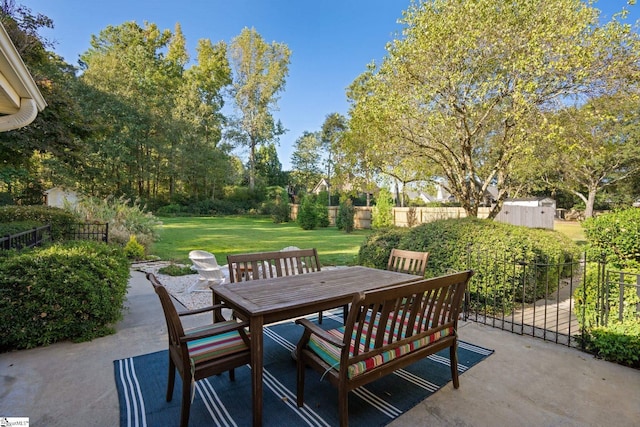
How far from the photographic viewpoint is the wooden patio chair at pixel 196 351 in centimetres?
185

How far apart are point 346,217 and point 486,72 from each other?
10418 millimetres

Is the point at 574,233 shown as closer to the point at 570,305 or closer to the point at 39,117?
the point at 570,305

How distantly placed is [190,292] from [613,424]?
16.6 ft

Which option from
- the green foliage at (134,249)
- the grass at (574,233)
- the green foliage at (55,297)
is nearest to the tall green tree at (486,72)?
the grass at (574,233)

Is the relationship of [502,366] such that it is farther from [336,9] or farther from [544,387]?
[336,9]

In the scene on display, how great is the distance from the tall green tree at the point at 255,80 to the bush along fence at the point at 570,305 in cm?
2539

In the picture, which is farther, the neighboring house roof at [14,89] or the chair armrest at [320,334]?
the neighboring house roof at [14,89]

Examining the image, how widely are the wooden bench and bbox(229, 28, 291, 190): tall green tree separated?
2677 centimetres

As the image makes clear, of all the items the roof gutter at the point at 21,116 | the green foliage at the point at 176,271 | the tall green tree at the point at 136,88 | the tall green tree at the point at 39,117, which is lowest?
the green foliage at the point at 176,271

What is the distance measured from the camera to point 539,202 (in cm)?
2867

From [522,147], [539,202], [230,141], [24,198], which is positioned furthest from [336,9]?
[539,202]

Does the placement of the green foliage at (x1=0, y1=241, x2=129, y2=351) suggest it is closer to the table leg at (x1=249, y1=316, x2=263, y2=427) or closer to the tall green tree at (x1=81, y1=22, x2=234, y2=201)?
the table leg at (x1=249, y1=316, x2=263, y2=427)

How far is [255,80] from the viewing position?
2617 centimetres

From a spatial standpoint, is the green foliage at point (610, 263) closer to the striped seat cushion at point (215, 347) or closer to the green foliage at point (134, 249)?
the striped seat cushion at point (215, 347)
